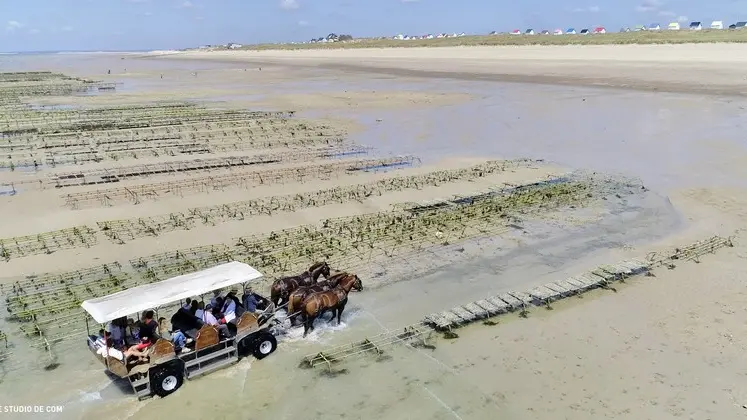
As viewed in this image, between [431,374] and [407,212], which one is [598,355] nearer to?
[431,374]

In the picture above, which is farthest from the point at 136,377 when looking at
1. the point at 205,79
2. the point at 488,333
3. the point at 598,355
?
the point at 205,79

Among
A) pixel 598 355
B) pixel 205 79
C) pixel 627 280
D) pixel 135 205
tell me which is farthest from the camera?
pixel 205 79

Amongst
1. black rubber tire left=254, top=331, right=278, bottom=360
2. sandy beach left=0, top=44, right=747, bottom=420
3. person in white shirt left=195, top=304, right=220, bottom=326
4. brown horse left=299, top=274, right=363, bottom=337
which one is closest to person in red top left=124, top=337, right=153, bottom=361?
sandy beach left=0, top=44, right=747, bottom=420

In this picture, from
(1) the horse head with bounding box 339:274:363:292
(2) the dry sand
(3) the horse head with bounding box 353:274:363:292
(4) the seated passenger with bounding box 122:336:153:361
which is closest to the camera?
(4) the seated passenger with bounding box 122:336:153:361

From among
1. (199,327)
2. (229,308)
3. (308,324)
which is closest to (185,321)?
(199,327)

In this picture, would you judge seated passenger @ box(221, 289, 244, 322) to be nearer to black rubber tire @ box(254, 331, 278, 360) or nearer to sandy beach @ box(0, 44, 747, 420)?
black rubber tire @ box(254, 331, 278, 360)

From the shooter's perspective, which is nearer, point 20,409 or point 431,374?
point 20,409
